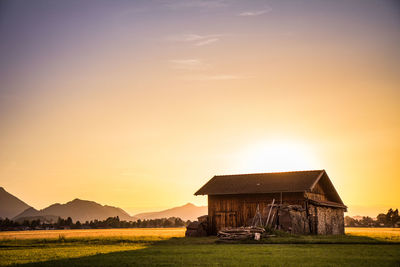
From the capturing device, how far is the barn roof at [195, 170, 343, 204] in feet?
138

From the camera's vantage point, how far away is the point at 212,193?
45344 mm

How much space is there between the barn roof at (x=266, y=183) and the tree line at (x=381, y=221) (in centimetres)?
5642

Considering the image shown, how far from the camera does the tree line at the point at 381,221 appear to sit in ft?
323

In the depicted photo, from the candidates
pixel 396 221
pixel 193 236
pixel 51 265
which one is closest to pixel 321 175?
pixel 193 236

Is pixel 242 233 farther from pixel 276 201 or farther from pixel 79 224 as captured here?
pixel 79 224

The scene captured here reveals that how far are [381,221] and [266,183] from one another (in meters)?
74.4

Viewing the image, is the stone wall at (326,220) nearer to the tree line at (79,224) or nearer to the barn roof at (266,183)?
the barn roof at (266,183)

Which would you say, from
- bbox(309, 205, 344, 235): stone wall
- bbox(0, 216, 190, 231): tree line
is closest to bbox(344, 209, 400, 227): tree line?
bbox(0, 216, 190, 231): tree line

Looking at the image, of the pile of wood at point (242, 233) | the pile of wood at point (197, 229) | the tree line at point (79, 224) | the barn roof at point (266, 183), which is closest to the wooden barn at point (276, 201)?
the barn roof at point (266, 183)

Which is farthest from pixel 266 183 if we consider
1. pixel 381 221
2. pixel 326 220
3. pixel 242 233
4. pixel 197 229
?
pixel 381 221

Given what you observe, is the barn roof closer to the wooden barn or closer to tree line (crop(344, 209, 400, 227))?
the wooden barn

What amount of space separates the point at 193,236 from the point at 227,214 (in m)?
4.14

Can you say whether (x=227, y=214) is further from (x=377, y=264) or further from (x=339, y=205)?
(x=377, y=264)

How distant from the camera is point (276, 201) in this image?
4219 cm
